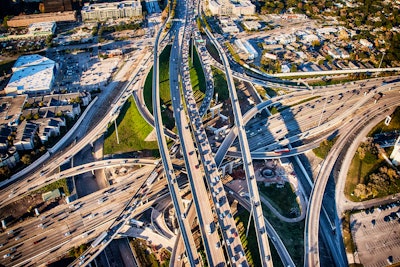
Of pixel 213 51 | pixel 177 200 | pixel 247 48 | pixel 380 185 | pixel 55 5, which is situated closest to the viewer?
pixel 177 200

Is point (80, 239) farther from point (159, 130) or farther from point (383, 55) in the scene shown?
point (383, 55)

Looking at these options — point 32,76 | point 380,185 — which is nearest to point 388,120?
point 380,185

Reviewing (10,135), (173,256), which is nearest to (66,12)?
(10,135)

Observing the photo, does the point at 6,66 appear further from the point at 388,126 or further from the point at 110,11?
the point at 388,126

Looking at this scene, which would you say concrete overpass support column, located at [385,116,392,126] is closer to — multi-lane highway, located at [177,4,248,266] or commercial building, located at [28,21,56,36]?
multi-lane highway, located at [177,4,248,266]

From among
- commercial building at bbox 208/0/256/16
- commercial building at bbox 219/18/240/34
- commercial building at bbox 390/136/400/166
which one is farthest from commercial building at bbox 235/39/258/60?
commercial building at bbox 390/136/400/166

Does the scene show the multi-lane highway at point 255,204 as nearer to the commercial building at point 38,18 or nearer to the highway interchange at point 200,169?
the highway interchange at point 200,169

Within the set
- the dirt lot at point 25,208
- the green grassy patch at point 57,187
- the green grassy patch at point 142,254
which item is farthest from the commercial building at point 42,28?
the green grassy patch at point 142,254
